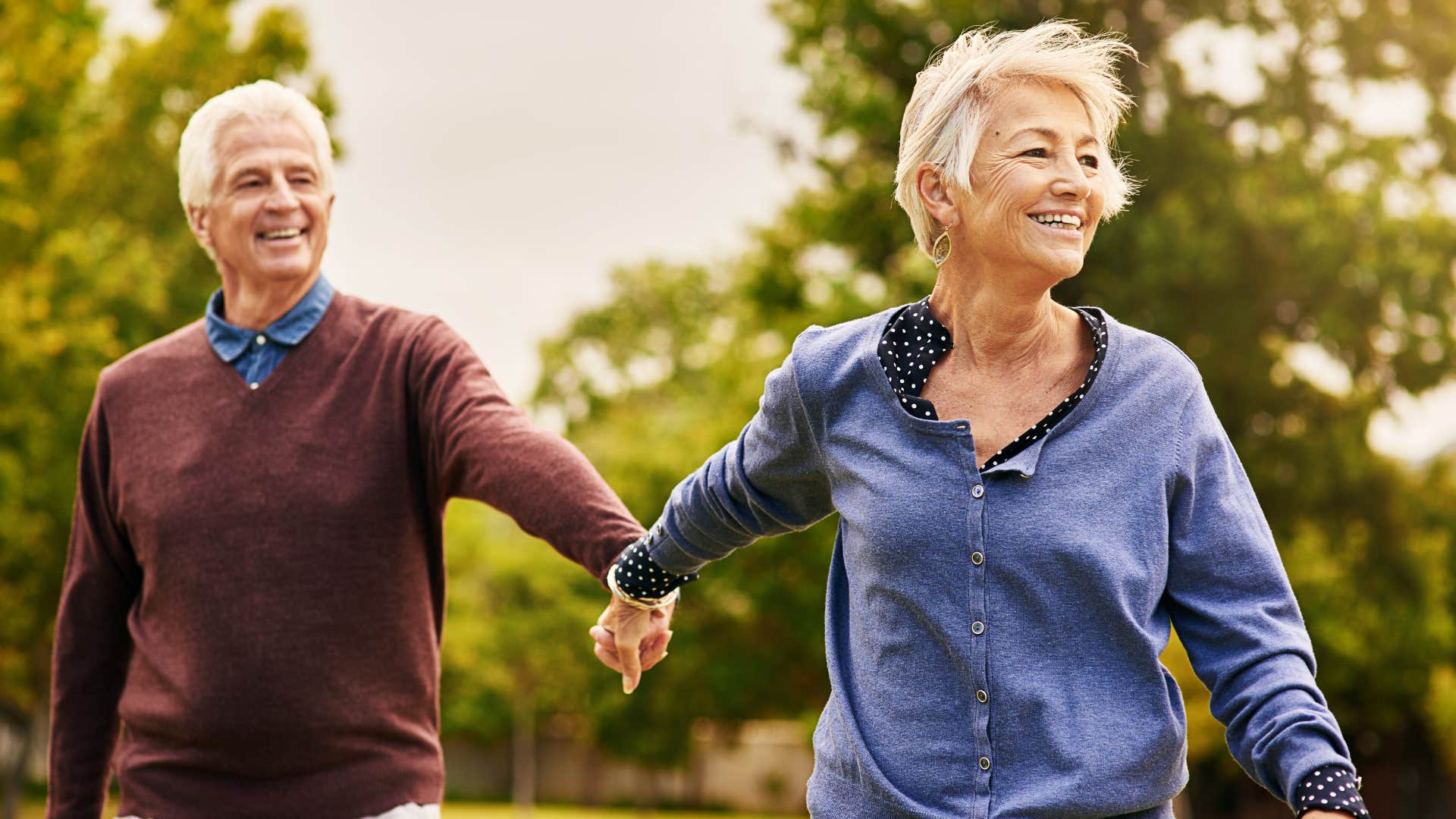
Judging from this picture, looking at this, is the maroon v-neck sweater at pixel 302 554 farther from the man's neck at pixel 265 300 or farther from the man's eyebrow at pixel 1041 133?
the man's eyebrow at pixel 1041 133

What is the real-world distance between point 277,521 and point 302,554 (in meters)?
0.08

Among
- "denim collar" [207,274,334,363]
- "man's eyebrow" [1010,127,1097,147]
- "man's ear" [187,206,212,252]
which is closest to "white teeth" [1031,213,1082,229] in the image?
"man's eyebrow" [1010,127,1097,147]

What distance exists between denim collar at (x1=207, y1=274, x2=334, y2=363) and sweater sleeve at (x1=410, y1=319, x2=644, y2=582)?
10.2 inches

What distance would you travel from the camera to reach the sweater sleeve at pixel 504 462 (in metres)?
2.96

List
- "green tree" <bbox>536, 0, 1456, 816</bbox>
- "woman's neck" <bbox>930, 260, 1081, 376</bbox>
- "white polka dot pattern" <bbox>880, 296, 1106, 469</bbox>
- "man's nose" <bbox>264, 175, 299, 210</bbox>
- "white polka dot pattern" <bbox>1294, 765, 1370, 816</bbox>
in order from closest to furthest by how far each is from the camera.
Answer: "white polka dot pattern" <bbox>1294, 765, 1370, 816</bbox> → "white polka dot pattern" <bbox>880, 296, 1106, 469</bbox> → "woman's neck" <bbox>930, 260, 1081, 376</bbox> → "man's nose" <bbox>264, 175, 299, 210</bbox> → "green tree" <bbox>536, 0, 1456, 816</bbox>

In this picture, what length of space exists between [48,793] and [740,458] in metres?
1.89

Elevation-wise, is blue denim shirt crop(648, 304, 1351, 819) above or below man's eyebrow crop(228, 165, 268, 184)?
below

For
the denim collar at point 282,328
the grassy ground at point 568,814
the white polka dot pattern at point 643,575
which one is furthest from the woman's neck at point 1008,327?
the grassy ground at point 568,814

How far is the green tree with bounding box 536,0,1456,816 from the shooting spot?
16031 mm

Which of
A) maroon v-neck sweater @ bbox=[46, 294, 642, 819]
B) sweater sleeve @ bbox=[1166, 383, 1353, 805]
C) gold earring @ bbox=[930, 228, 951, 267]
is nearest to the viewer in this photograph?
sweater sleeve @ bbox=[1166, 383, 1353, 805]

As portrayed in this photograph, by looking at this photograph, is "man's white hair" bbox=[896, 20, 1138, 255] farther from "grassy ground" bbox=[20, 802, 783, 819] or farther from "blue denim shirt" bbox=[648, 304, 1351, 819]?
"grassy ground" bbox=[20, 802, 783, 819]

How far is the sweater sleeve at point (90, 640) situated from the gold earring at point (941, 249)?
72.3 inches

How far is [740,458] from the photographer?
8.70ft

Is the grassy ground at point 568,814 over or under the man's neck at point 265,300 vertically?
under
